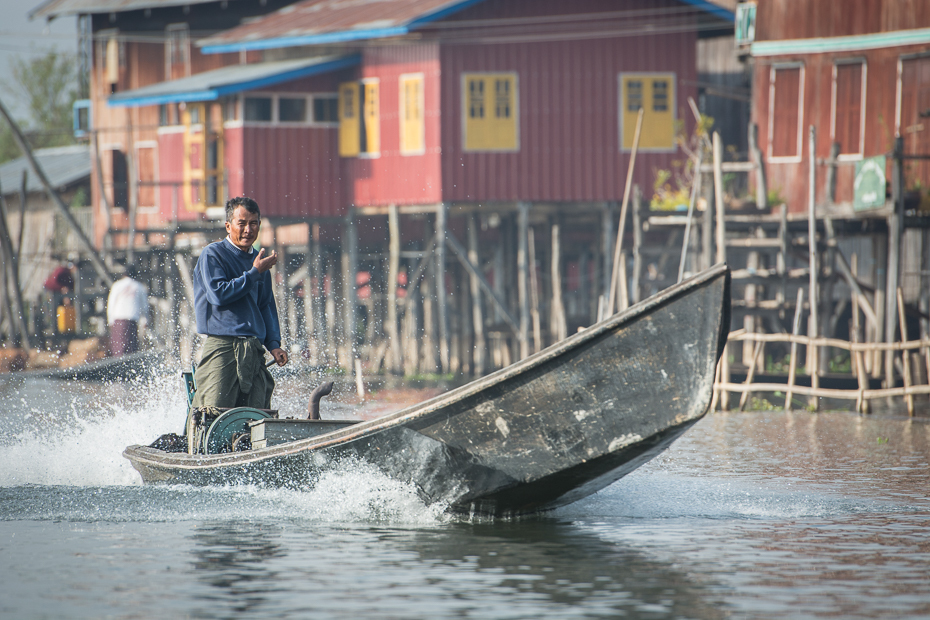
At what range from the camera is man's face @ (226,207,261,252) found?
924 cm

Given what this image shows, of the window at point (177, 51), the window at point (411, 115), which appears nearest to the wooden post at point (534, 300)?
the window at point (411, 115)

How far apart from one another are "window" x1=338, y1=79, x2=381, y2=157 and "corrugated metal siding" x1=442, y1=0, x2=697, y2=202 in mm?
1774

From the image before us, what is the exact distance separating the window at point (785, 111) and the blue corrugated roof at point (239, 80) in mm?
7760

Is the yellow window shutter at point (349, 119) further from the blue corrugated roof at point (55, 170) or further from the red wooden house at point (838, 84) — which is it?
the blue corrugated roof at point (55, 170)

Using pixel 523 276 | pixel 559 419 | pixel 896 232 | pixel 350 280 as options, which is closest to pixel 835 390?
pixel 896 232

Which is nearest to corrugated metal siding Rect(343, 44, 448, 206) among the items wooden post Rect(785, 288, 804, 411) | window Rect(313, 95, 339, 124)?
window Rect(313, 95, 339, 124)

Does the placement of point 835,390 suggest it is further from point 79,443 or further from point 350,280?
point 350,280

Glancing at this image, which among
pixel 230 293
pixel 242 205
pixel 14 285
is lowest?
pixel 14 285

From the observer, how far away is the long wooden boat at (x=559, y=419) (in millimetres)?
7898

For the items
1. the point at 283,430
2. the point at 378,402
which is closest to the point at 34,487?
the point at 283,430

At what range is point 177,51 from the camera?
1233 inches

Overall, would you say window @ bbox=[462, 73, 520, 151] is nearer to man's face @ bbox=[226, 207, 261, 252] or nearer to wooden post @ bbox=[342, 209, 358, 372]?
wooden post @ bbox=[342, 209, 358, 372]

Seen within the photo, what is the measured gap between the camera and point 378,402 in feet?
61.0

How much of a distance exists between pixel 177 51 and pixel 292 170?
7.64 m
